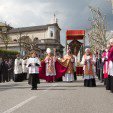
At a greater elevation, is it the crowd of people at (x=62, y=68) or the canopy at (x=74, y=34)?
the canopy at (x=74, y=34)

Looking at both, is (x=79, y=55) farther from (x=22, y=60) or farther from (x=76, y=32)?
(x=22, y=60)

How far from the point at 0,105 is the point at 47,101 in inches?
67.1

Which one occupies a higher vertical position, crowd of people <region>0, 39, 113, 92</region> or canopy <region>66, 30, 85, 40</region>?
canopy <region>66, 30, 85, 40</region>

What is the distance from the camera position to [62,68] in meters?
25.4

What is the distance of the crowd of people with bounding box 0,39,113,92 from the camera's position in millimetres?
18266

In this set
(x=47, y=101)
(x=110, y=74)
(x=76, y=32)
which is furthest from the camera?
(x=76, y=32)

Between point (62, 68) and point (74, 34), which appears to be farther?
point (74, 34)

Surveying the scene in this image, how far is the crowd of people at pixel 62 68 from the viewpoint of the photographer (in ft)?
59.9

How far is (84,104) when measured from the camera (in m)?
12.0

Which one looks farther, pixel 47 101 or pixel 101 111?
pixel 47 101

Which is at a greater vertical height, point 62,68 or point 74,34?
point 74,34

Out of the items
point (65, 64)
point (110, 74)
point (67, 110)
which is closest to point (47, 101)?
point (67, 110)

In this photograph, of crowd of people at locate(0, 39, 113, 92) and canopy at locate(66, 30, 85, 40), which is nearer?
crowd of people at locate(0, 39, 113, 92)

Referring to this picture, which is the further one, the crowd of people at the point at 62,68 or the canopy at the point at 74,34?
the canopy at the point at 74,34
